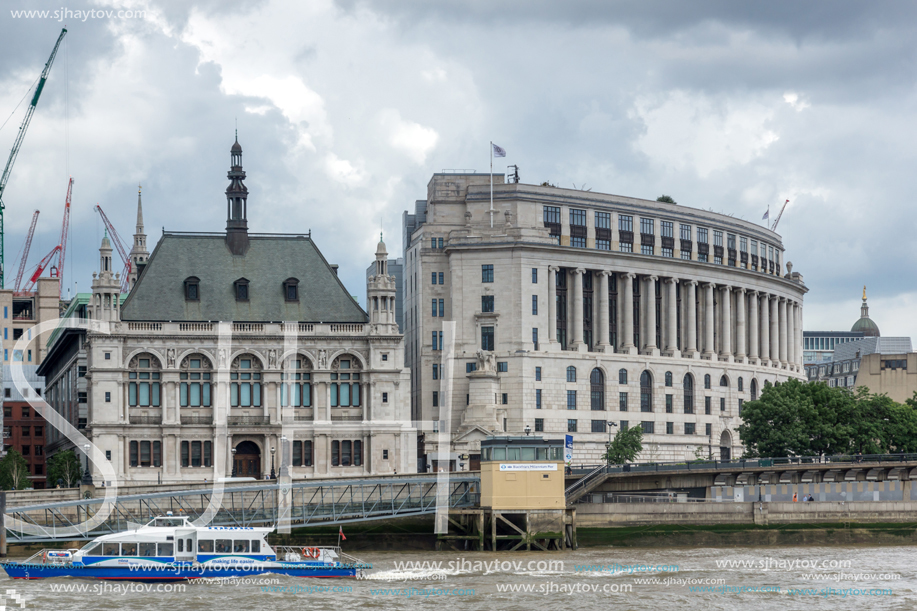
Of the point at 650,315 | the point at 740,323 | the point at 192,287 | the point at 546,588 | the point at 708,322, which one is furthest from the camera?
the point at 740,323

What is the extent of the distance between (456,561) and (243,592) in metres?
20.8

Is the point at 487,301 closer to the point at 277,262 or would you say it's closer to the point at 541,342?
the point at 541,342

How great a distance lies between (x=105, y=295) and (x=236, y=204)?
1932cm

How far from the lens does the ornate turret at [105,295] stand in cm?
13738

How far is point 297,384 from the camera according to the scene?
142m

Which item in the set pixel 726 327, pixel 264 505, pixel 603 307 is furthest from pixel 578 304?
pixel 264 505

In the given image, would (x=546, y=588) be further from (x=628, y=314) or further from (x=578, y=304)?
(x=628, y=314)

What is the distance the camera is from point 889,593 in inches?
3231

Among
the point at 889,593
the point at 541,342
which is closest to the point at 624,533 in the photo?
the point at 889,593

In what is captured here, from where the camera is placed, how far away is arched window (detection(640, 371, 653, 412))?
575ft

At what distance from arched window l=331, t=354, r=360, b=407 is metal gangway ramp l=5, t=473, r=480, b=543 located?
83.3 ft

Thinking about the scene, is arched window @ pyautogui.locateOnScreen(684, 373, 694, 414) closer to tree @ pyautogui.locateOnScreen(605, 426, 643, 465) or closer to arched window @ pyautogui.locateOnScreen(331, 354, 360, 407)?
Result: tree @ pyautogui.locateOnScreen(605, 426, 643, 465)

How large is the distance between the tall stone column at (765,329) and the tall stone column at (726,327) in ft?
30.0

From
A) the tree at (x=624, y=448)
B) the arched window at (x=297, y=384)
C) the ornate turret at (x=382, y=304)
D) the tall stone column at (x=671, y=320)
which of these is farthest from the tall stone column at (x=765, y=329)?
the arched window at (x=297, y=384)
